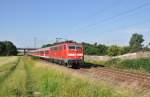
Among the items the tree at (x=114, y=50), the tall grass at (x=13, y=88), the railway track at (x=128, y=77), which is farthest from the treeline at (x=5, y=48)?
the tall grass at (x=13, y=88)

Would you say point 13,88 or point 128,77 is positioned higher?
point 128,77

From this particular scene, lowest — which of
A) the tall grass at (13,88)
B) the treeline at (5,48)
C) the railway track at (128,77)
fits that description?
the tall grass at (13,88)

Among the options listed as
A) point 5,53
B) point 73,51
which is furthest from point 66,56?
point 5,53

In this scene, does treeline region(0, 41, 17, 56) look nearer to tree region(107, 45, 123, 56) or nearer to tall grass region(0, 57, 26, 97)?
tree region(107, 45, 123, 56)

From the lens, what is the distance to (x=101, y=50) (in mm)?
104500

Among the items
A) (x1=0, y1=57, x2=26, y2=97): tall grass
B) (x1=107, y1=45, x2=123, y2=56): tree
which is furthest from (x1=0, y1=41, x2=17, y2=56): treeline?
(x1=0, y1=57, x2=26, y2=97): tall grass

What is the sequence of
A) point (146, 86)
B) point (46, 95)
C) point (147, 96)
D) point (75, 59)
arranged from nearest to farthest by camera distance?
1. point (147, 96)
2. point (46, 95)
3. point (146, 86)
4. point (75, 59)

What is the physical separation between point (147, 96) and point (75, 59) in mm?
24606

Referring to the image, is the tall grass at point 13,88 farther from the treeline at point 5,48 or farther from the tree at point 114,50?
the treeline at point 5,48

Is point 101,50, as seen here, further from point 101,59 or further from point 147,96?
point 147,96

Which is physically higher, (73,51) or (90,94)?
(73,51)

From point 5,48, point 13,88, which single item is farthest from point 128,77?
point 5,48

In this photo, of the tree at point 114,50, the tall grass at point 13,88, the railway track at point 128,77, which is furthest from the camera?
the tree at point 114,50

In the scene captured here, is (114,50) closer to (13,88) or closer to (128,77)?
(128,77)
